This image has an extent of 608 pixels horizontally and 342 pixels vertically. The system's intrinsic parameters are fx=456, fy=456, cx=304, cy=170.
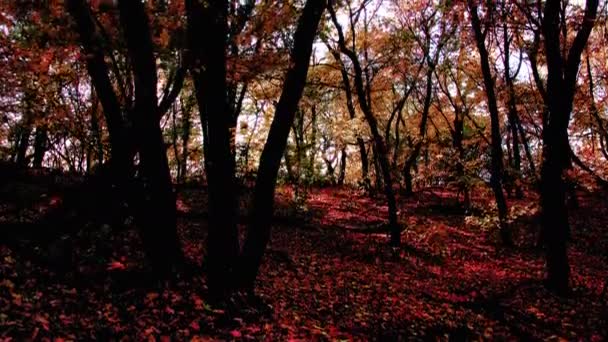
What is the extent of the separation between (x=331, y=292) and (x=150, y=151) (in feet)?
15.3

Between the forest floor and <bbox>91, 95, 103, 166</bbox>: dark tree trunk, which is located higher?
<bbox>91, 95, 103, 166</bbox>: dark tree trunk

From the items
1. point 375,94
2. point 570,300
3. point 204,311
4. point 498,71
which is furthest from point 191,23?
point 375,94

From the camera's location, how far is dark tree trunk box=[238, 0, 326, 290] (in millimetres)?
6812

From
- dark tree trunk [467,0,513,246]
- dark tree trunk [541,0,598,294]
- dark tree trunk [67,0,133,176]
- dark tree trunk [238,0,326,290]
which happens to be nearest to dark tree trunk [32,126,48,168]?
dark tree trunk [67,0,133,176]

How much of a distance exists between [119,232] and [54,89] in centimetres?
1057

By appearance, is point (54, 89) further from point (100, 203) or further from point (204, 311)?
point (204, 311)

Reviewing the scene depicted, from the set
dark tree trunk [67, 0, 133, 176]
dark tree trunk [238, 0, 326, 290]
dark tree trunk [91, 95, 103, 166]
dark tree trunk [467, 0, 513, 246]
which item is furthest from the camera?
dark tree trunk [91, 95, 103, 166]

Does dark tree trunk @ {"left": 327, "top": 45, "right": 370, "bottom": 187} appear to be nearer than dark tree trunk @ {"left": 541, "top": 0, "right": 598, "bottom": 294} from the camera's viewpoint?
No

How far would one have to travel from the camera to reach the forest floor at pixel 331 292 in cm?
603

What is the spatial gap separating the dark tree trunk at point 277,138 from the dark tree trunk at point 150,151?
1.36 metres

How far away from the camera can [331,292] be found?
929 cm

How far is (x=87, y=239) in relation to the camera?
833 centimetres

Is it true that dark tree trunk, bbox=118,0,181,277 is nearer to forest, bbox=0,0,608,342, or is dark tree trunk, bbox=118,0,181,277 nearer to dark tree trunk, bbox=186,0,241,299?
forest, bbox=0,0,608,342

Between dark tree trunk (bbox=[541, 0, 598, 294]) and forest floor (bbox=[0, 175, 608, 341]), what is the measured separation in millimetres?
1130
